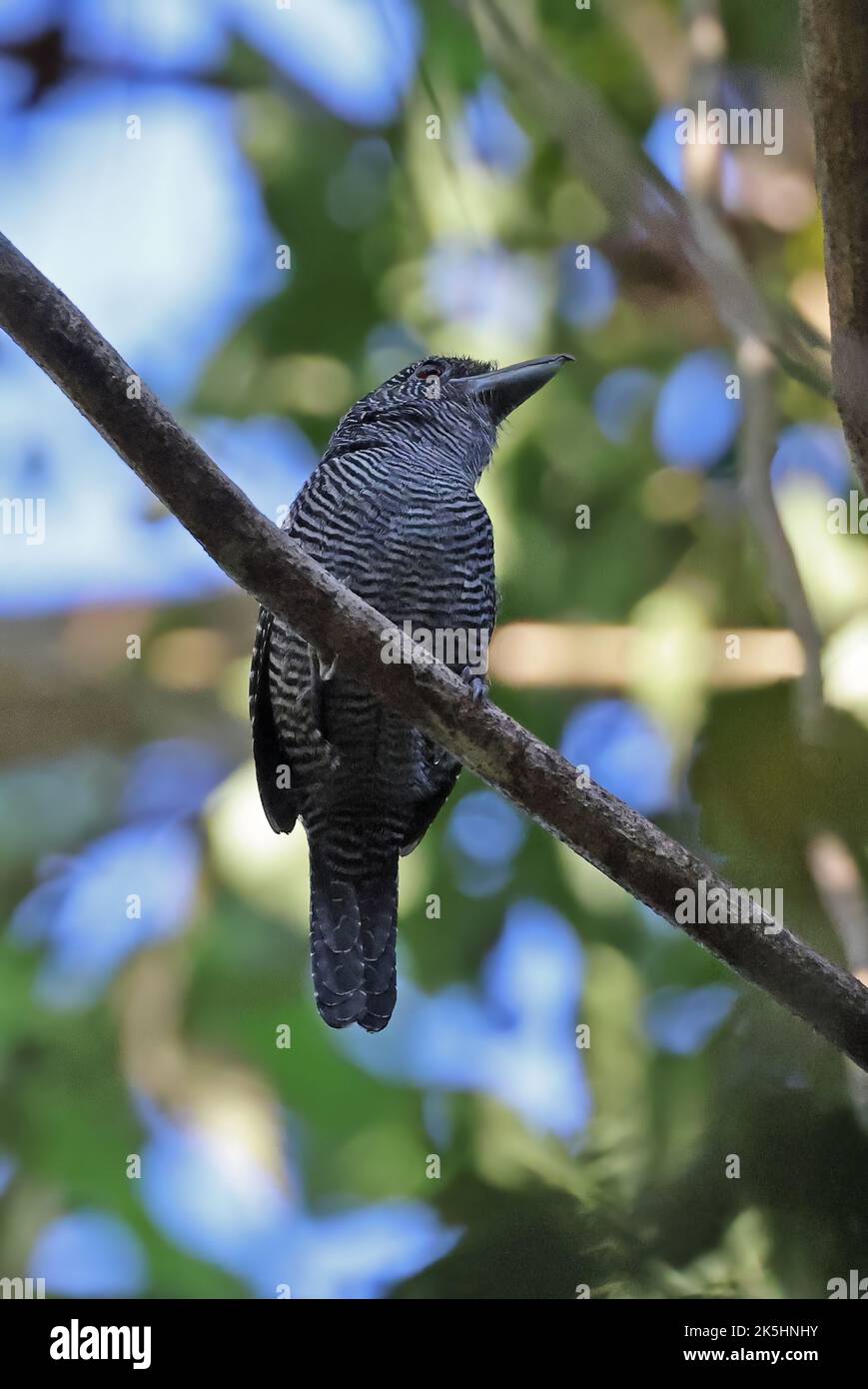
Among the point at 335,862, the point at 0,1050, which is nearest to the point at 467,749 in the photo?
the point at 335,862

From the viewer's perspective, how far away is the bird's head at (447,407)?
5.45 m

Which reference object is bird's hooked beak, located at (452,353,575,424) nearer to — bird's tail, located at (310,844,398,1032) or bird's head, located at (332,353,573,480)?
bird's head, located at (332,353,573,480)

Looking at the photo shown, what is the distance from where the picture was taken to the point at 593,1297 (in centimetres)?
555

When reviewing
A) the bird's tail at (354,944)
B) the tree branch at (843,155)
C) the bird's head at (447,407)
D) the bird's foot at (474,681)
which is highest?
the bird's head at (447,407)

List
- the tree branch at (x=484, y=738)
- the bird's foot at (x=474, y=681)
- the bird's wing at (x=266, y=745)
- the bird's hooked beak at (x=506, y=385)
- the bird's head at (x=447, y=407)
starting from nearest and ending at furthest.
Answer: the tree branch at (x=484, y=738), the bird's foot at (x=474, y=681), the bird's wing at (x=266, y=745), the bird's head at (x=447, y=407), the bird's hooked beak at (x=506, y=385)

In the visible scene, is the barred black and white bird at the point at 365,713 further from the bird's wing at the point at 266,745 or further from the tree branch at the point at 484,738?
the tree branch at the point at 484,738

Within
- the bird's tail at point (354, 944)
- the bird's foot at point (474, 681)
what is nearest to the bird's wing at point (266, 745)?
the bird's tail at point (354, 944)

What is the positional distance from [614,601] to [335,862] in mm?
2945

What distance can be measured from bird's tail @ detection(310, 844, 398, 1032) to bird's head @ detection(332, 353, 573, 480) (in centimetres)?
146

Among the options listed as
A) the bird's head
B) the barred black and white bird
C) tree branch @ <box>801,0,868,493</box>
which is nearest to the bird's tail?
the barred black and white bird

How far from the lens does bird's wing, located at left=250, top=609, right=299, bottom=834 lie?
5.11 metres
